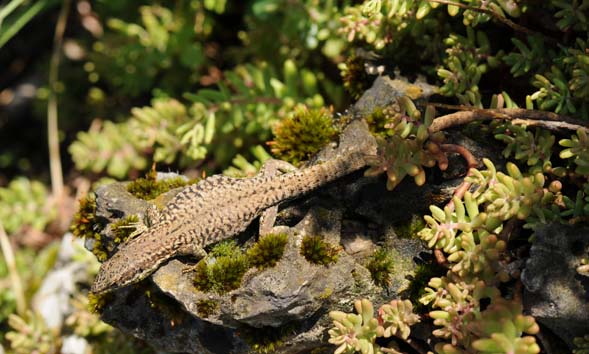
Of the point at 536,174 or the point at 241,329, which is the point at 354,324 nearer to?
the point at 241,329

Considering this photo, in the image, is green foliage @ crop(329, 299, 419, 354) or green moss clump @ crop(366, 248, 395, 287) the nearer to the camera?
green foliage @ crop(329, 299, 419, 354)

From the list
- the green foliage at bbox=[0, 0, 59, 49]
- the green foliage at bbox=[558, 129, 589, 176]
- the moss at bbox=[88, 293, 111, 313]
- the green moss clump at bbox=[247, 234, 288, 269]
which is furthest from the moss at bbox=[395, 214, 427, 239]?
the green foliage at bbox=[0, 0, 59, 49]

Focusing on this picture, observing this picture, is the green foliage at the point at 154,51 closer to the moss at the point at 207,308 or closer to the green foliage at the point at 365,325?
the moss at the point at 207,308

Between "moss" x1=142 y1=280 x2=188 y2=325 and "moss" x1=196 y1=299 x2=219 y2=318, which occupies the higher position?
"moss" x1=196 y1=299 x2=219 y2=318

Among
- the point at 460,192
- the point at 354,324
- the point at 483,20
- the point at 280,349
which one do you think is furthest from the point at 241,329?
the point at 483,20

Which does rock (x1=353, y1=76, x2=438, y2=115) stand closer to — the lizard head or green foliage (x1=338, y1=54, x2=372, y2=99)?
green foliage (x1=338, y1=54, x2=372, y2=99)

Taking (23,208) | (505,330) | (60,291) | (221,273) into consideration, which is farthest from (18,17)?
(505,330)

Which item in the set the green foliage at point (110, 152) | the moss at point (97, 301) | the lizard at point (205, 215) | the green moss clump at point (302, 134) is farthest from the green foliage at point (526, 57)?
the green foliage at point (110, 152)

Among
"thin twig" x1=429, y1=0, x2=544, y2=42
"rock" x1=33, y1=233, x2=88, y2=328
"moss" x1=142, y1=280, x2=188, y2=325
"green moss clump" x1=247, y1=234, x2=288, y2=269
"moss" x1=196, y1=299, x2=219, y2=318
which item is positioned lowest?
"rock" x1=33, y1=233, x2=88, y2=328
